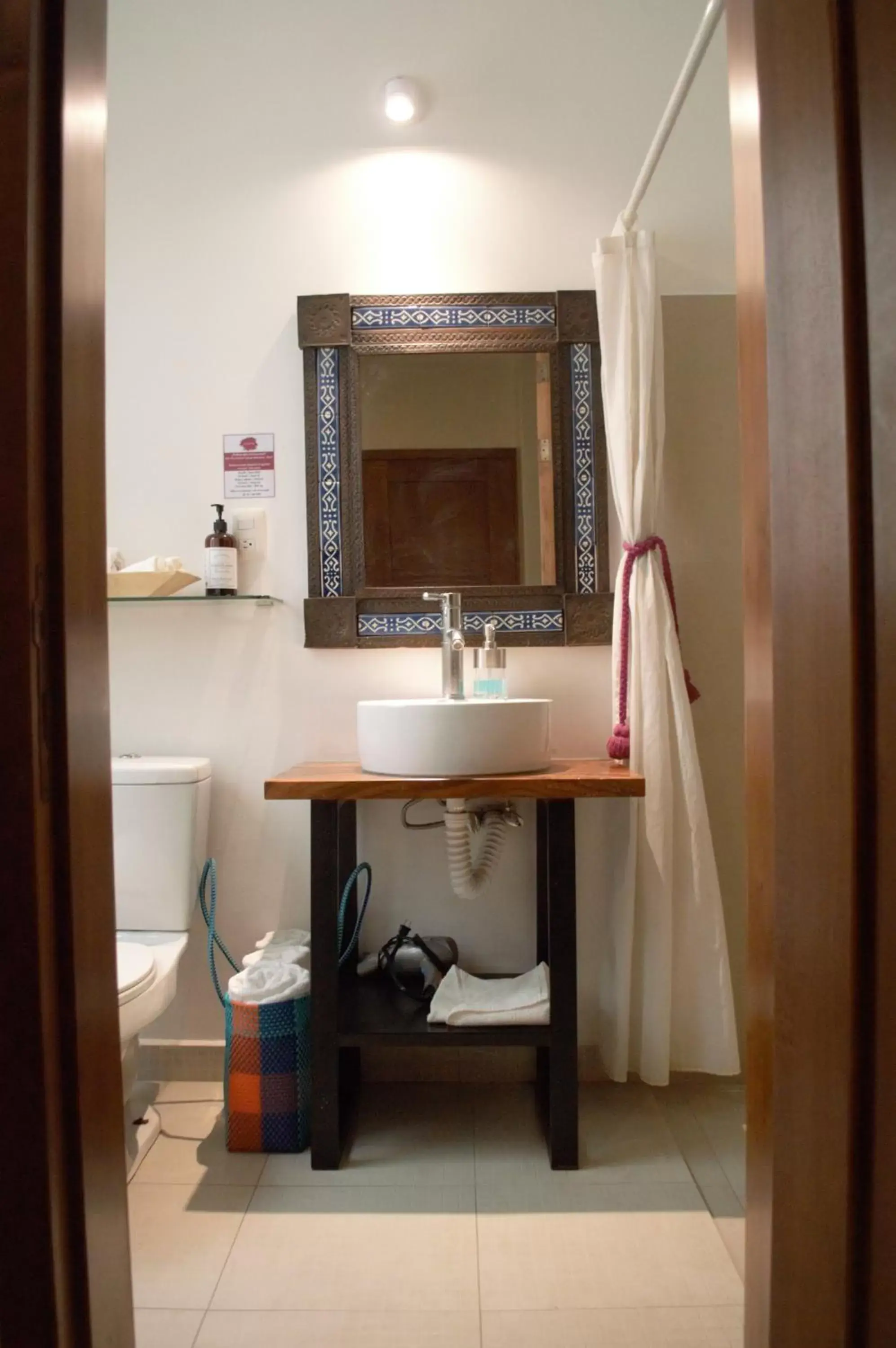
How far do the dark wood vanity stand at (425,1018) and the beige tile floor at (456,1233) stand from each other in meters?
0.10

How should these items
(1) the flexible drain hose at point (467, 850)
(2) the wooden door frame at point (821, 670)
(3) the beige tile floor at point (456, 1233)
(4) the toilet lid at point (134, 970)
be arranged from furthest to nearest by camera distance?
(1) the flexible drain hose at point (467, 850) → (4) the toilet lid at point (134, 970) → (3) the beige tile floor at point (456, 1233) → (2) the wooden door frame at point (821, 670)

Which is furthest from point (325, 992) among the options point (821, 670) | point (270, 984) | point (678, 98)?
point (678, 98)

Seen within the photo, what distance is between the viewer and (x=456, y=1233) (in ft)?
5.08

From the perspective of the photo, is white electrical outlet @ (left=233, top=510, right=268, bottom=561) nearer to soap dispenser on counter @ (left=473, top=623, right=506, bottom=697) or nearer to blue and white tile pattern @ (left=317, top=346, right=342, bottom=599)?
blue and white tile pattern @ (left=317, top=346, right=342, bottom=599)

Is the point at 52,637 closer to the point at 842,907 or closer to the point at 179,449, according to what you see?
the point at 842,907

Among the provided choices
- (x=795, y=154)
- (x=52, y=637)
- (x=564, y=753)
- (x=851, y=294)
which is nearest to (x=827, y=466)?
(x=851, y=294)

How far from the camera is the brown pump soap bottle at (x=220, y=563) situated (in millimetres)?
2096

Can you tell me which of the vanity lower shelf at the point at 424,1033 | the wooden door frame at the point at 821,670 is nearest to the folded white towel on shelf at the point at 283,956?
the vanity lower shelf at the point at 424,1033

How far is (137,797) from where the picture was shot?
1990 mm

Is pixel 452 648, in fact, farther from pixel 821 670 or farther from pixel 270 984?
pixel 821 670

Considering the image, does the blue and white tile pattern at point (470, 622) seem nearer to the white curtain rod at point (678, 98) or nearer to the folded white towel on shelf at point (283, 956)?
the folded white towel on shelf at point (283, 956)

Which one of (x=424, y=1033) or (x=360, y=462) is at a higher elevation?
(x=360, y=462)

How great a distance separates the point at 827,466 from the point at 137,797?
5.75 ft

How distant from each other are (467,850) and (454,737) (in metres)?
0.33
